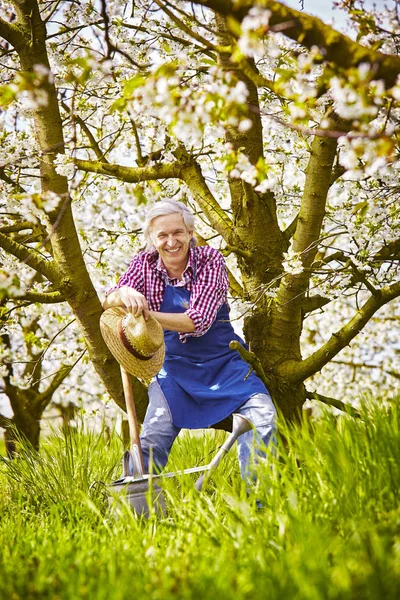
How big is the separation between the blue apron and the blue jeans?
39 mm

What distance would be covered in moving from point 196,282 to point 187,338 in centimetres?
32

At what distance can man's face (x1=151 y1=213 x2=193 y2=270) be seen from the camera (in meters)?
3.48

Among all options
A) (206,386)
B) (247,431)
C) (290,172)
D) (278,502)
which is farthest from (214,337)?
(290,172)

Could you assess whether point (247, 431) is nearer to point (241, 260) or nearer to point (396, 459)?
point (396, 459)

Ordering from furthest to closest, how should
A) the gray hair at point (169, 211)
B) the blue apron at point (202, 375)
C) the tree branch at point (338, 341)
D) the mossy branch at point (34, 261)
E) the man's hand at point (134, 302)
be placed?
1. the mossy branch at point (34, 261)
2. the tree branch at point (338, 341)
3. the gray hair at point (169, 211)
4. the blue apron at point (202, 375)
5. the man's hand at point (134, 302)

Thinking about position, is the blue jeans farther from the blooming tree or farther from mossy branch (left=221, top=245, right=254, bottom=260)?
mossy branch (left=221, top=245, right=254, bottom=260)

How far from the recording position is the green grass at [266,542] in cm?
179

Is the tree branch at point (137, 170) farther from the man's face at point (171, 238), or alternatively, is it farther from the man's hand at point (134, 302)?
the man's hand at point (134, 302)

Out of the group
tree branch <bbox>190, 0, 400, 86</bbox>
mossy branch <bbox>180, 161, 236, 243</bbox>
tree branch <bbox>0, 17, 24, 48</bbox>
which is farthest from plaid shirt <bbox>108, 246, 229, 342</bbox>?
tree branch <bbox>0, 17, 24, 48</bbox>

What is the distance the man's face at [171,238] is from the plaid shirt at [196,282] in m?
0.07

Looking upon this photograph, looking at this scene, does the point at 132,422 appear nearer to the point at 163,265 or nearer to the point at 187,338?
the point at 187,338

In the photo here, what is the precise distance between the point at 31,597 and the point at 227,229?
3.02m

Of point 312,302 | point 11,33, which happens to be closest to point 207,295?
point 312,302

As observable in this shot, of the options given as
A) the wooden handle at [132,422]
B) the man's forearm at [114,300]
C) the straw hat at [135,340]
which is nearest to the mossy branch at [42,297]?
the man's forearm at [114,300]
